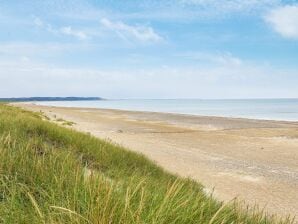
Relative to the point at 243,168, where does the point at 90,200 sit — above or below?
above

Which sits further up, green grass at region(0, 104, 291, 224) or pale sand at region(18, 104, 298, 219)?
green grass at region(0, 104, 291, 224)

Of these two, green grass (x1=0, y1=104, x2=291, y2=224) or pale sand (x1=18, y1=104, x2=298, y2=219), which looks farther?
pale sand (x1=18, y1=104, x2=298, y2=219)

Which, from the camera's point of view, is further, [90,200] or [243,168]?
[243,168]

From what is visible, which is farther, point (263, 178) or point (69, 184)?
point (263, 178)

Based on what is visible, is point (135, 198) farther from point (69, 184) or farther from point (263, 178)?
point (263, 178)

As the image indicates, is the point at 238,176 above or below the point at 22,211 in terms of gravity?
below

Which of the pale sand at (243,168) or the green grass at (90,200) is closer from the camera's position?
the green grass at (90,200)

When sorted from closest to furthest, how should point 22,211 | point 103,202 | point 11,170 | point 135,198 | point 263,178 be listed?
point 103,202
point 22,211
point 135,198
point 11,170
point 263,178

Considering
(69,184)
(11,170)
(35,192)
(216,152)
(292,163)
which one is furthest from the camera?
(216,152)

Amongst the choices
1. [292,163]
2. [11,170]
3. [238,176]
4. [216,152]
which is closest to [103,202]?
[11,170]

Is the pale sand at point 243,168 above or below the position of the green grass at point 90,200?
below

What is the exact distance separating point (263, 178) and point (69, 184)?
929 cm

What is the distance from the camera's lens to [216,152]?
1845cm

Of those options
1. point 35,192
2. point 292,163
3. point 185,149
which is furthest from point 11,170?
point 185,149
